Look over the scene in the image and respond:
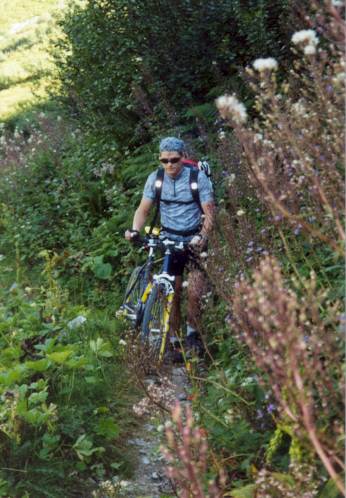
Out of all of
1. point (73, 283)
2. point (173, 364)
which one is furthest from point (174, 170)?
point (73, 283)

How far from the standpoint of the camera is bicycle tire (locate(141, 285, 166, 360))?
20.0 ft

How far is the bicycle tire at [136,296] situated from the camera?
6.36 meters

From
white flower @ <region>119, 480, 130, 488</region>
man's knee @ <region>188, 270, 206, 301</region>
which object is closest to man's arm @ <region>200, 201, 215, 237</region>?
man's knee @ <region>188, 270, 206, 301</region>

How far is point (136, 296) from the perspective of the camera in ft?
21.8

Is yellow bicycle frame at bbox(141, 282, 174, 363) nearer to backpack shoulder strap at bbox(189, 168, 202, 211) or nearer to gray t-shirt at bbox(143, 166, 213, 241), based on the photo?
gray t-shirt at bbox(143, 166, 213, 241)

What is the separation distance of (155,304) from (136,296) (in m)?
0.48

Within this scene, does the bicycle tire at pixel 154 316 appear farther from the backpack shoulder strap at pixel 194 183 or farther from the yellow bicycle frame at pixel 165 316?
the backpack shoulder strap at pixel 194 183

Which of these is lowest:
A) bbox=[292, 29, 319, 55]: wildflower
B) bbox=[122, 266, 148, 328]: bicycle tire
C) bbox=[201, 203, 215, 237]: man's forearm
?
bbox=[122, 266, 148, 328]: bicycle tire

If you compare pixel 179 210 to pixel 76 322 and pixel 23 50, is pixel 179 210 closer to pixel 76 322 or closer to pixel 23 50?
pixel 76 322

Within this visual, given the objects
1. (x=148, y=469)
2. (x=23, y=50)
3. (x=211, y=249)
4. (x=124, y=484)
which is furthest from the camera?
(x=23, y=50)

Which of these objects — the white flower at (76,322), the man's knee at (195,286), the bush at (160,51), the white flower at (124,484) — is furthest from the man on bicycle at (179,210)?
the bush at (160,51)

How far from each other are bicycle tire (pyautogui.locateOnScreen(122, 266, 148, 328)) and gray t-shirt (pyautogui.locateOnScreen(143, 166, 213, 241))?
517 millimetres

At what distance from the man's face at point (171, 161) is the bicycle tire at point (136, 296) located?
3.49 feet

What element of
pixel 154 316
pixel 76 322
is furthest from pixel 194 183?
pixel 76 322
